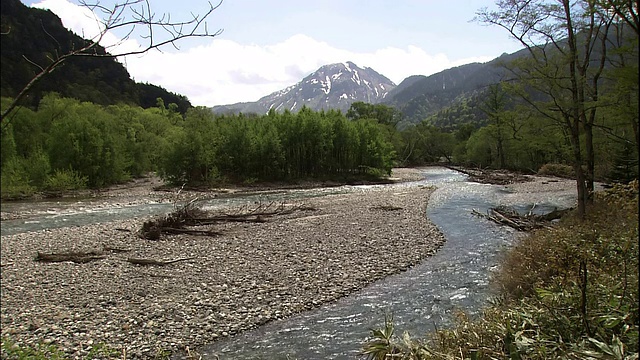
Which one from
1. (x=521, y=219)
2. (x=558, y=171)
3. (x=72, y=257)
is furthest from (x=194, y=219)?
(x=558, y=171)

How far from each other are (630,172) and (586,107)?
36.3ft

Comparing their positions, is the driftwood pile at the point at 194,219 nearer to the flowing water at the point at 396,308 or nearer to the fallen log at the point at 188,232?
the fallen log at the point at 188,232

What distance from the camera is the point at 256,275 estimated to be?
39.6 feet

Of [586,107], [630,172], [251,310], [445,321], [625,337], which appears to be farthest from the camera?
[630,172]

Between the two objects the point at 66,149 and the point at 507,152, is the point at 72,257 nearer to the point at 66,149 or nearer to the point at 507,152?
the point at 66,149

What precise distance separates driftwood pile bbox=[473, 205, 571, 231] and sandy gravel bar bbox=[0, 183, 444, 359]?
367 centimetres

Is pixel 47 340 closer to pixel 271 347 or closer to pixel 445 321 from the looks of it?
pixel 271 347

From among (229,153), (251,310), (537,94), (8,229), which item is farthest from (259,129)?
(251,310)

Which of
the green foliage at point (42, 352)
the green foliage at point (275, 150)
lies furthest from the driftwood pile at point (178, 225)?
the green foliage at point (275, 150)

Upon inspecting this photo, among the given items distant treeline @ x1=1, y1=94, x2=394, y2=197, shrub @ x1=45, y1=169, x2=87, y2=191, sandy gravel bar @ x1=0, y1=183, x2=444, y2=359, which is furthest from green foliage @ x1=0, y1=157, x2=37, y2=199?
distant treeline @ x1=1, y1=94, x2=394, y2=197

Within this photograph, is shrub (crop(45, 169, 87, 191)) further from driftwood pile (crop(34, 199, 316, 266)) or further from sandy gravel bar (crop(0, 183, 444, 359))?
driftwood pile (crop(34, 199, 316, 266))

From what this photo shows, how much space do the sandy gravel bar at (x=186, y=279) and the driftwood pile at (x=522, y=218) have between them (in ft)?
12.0

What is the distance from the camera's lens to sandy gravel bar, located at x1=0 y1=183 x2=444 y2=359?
27.9 ft

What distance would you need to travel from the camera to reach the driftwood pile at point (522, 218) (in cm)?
1720
